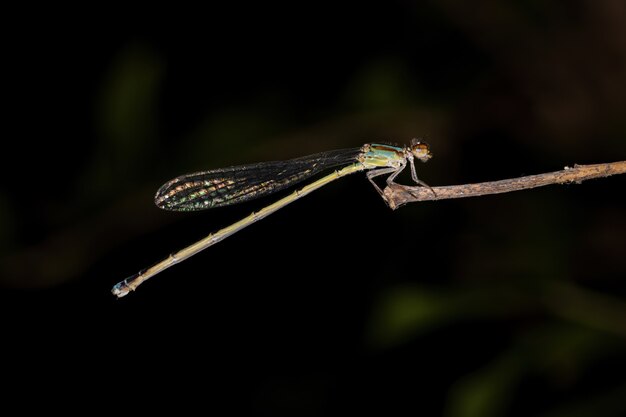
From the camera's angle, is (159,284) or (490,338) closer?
(490,338)

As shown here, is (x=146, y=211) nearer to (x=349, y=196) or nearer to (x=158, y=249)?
(x=158, y=249)

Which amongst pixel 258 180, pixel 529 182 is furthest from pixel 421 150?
pixel 529 182

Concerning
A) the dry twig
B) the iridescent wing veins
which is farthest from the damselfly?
the dry twig

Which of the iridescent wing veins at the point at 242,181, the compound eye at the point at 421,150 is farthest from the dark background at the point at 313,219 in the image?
the compound eye at the point at 421,150

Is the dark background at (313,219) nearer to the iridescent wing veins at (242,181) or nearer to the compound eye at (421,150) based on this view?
the iridescent wing veins at (242,181)

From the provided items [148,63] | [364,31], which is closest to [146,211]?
[148,63]

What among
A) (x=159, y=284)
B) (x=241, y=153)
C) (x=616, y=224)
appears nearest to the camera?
(x=616, y=224)
